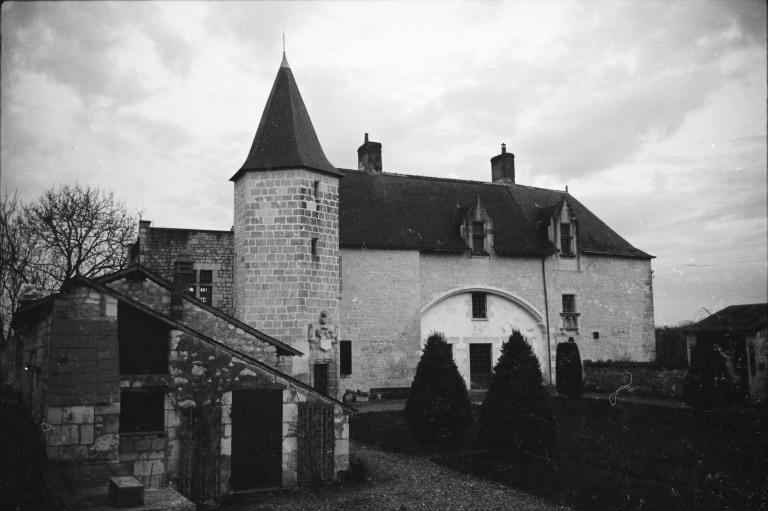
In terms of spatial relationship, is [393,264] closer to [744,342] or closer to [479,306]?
[479,306]

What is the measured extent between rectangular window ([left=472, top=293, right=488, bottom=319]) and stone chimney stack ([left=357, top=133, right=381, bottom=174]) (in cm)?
724

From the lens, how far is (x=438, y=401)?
45.4 feet

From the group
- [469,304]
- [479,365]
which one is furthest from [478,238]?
[479,365]

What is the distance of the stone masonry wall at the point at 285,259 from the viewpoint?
1775cm

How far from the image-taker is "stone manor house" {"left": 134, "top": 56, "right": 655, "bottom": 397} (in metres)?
18.1

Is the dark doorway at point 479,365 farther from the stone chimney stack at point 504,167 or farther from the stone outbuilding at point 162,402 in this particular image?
the stone outbuilding at point 162,402

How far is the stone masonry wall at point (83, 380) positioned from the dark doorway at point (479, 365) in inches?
687

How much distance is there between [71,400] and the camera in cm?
898

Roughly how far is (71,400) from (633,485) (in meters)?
9.11

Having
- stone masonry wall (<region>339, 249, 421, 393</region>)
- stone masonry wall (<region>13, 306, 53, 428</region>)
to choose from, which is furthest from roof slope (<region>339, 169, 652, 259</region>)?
stone masonry wall (<region>13, 306, 53, 428</region>)

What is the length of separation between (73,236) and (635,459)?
80.8 ft

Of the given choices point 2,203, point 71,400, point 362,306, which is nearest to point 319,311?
point 362,306

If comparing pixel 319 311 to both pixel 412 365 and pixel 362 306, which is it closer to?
pixel 362 306

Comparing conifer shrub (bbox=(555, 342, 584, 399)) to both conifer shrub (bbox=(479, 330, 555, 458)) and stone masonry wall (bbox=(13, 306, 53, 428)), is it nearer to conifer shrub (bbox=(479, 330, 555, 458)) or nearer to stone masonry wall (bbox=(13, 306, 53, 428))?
conifer shrub (bbox=(479, 330, 555, 458))
